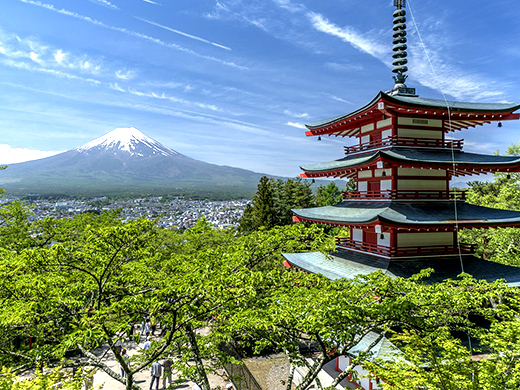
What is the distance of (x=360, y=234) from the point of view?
573 inches

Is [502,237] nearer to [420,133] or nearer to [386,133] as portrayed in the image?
[420,133]

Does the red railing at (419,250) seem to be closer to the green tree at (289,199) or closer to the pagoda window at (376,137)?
the pagoda window at (376,137)

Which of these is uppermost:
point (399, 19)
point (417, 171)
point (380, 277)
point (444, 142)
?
point (399, 19)

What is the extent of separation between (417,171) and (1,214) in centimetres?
2091

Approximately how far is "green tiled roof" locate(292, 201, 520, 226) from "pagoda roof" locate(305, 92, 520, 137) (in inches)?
143

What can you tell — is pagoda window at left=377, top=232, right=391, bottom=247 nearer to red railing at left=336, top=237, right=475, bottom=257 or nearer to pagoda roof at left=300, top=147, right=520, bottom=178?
red railing at left=336, top=237, right=475, bottom=257

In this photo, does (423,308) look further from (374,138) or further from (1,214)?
(1,214)

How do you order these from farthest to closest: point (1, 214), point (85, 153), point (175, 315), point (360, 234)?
point (85, 153) → point (1, 214) → point (360, 234) → point (175, 315)

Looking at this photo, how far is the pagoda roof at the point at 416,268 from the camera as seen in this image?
37.6ft

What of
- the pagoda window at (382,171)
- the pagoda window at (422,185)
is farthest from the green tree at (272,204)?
the pagoda window at (422,185)

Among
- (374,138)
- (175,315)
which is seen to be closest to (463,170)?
(374,138)

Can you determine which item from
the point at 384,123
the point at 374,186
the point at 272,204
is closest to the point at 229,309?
the point at 374,186

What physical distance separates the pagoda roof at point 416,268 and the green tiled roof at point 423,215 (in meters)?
1.81

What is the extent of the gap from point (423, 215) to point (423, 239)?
1367mm
